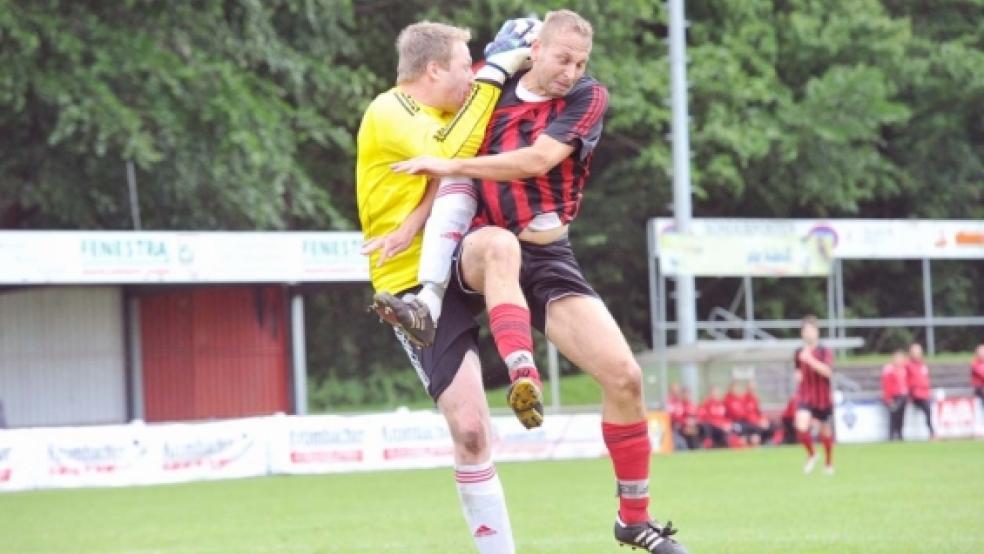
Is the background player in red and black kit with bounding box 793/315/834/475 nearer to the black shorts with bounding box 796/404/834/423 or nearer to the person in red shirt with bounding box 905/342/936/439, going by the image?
the black shorts with bounding box 796/404/834/423

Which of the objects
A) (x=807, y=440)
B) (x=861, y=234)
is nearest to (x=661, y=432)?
(x=807, y=440)

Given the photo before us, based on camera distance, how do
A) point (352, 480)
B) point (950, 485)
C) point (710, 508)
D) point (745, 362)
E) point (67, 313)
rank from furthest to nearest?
point (745, 362)
point (67, 313)
point (352, 480)
point (950, 485)
point (710, 508)

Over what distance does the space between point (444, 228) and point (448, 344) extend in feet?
1.67

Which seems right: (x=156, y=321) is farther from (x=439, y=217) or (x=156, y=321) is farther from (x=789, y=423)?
(x=439, y=217)

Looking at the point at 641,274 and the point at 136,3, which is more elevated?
the point at 136,3

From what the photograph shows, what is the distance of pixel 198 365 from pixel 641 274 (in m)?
15.1

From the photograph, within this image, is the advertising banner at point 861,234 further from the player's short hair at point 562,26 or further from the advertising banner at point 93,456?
the player's short hair at point 562,26

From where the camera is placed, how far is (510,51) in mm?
8211

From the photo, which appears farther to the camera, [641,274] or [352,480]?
[641,274]

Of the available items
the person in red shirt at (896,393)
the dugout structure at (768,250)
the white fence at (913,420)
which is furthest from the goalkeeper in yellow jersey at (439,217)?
the white fence at (913,420)

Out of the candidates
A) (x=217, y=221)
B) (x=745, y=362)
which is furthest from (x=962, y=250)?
(x=217, y=221)

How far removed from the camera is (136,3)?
30500 mm

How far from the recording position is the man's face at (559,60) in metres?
7.93

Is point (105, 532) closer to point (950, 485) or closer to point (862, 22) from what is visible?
point (950, 485)
